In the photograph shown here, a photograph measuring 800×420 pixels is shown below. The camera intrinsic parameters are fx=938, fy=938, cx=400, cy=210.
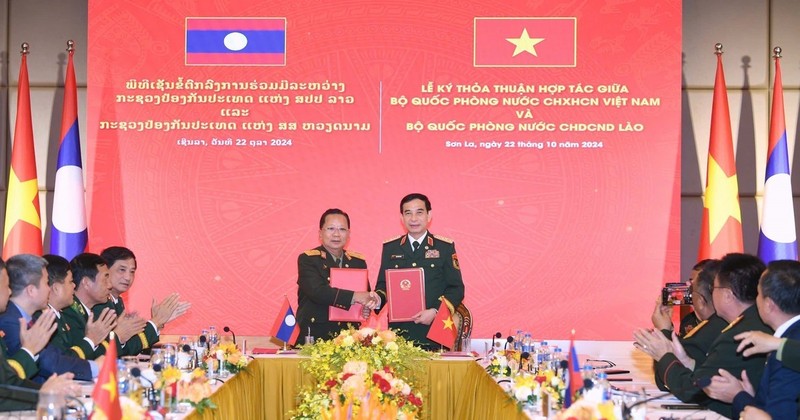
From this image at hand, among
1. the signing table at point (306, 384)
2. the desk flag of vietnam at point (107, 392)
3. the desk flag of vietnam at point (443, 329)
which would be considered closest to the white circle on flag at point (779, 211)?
the desk flag of vietnam at point (443, 329)

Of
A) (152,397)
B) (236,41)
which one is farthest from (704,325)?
(236,41)

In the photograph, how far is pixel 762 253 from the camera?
637 centimetres

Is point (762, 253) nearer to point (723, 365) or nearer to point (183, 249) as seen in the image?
point (723, 365)

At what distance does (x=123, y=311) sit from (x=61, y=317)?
0.53m

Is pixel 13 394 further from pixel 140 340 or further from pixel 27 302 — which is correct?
pixel 140 340

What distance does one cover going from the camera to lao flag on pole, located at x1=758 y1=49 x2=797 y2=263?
635cm

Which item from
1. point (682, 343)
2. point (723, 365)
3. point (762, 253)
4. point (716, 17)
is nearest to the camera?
point (723, 365)

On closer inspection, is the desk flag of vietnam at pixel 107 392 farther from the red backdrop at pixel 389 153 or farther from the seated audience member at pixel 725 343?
the red backdrop at pixel 389 153

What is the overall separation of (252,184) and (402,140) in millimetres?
1126

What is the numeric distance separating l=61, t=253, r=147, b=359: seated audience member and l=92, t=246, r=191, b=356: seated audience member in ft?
0.46

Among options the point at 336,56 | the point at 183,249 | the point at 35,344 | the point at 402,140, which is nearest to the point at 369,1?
the point at 336,56

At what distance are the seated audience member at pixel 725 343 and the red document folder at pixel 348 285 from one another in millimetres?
1959

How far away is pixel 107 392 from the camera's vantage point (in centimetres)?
261

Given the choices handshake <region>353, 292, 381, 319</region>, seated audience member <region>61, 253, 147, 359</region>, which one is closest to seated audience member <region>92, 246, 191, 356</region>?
seated audience member <region>61, 253, 147, 359</region>
